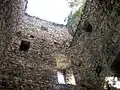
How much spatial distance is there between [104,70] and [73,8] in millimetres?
5603

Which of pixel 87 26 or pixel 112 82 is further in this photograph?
pixel 87 26

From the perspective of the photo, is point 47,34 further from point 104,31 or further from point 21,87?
point 104,31

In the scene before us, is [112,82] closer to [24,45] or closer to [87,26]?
[87,26]

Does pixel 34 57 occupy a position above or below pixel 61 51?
below

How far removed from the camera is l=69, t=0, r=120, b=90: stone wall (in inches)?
239

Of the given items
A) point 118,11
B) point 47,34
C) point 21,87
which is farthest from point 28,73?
point 118,11

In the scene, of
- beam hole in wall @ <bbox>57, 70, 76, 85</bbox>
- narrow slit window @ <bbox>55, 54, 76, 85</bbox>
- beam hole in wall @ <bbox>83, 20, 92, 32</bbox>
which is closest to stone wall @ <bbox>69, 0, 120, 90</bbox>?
beam hole in wall @ <bbox>83, 20, 92, 32</bbox>

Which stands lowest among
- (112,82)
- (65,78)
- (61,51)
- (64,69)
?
(65,78)

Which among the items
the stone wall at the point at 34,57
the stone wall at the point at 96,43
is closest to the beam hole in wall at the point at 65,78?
the stone wall at the point at 96,43

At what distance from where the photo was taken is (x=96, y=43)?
7.42 m

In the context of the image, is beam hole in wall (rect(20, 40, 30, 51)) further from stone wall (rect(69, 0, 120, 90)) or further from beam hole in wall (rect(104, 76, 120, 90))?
beam hole in wall (rect(104, 76, 120, 90))

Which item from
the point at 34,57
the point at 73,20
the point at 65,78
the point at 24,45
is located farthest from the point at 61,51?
the point at 73,20

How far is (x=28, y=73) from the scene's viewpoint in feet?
27.1

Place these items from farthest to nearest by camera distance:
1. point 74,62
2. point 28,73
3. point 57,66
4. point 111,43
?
point 57,66 → point 74,62 → point 28,73 → point 111,43
